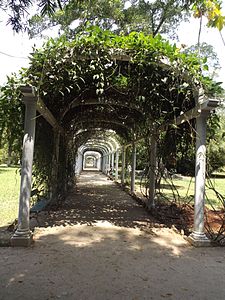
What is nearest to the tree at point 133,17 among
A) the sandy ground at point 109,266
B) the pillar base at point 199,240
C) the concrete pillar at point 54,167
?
the concrete pillar at point 54,167

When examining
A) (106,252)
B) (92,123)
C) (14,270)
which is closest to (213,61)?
(92,123)

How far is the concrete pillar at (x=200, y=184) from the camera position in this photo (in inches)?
163

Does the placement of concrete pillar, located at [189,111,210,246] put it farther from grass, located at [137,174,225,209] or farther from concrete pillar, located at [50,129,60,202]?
concrete pillar, located at [50,129,60,202]

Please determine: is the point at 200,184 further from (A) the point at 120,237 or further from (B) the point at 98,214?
(B) the point at 98,214

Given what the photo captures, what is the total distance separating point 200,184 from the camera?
13.9 ft

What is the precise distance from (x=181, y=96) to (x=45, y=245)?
3.44 m

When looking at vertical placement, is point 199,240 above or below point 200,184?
below

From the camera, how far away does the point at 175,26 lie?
1243 centimetres

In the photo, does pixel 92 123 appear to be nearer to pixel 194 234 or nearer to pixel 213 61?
pixel 194 234

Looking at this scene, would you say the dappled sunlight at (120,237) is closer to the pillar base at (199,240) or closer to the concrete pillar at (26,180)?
the pillar base at (199,240)

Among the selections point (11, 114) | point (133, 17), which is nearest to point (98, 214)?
point (11, 114)

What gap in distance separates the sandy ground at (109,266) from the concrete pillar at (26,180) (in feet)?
0.59

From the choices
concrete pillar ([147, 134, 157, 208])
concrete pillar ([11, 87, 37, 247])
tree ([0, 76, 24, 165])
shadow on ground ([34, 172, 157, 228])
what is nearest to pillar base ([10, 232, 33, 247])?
concrete pillar ([11, 87, 37, 247])

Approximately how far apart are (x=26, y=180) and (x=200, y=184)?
A: 8.73 feet
